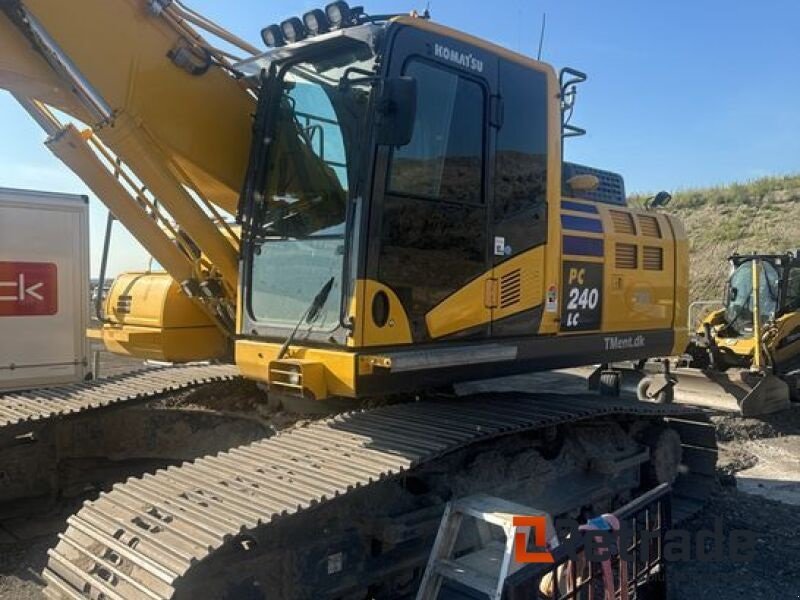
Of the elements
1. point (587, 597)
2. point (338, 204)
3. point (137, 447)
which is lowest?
point (587, 597)

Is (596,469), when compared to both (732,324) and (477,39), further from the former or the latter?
(732,324)

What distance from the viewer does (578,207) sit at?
5.09 m

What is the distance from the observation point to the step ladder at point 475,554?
330 cm

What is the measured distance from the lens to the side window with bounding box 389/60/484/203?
3.85 metres

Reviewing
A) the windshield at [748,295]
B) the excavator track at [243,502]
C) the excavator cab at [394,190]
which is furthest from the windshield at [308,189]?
the windshield at [748,295]

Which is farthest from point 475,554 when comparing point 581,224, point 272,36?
point 272,36

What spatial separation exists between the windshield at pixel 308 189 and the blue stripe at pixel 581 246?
5.58 feet

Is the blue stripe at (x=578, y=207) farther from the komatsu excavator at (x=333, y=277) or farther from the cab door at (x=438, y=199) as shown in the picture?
the cab door at (x=438, y=199)

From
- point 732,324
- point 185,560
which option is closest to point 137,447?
point 185,560

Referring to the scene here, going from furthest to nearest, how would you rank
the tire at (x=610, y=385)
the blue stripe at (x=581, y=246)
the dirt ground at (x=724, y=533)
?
the tire at (x=610, y=385), the blue stripe at (x=581, y=246), the dirt ground at (x=724, y=533)

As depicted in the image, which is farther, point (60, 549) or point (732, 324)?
point (732, 324)

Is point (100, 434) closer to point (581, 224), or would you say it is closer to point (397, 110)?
point (397, 110)

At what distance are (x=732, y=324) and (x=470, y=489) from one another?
9.44 m

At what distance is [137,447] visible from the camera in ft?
17.6
